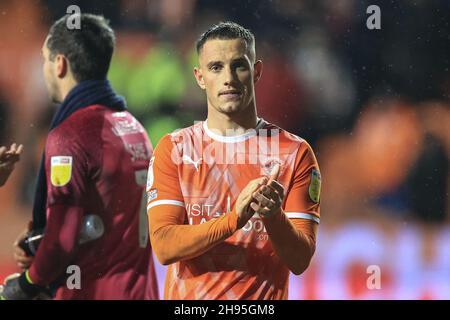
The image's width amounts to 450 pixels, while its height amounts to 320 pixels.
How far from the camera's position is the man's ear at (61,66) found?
133 inches

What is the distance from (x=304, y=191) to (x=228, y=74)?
53cm

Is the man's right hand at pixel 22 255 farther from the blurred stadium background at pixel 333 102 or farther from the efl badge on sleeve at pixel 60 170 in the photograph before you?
the efl badge on sleeve at pixel 60 170

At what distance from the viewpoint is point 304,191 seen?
2.86 meters

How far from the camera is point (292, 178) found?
2867 millimetres

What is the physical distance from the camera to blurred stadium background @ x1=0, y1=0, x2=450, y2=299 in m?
3.67

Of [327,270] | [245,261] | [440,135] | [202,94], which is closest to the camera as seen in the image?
[245,261]

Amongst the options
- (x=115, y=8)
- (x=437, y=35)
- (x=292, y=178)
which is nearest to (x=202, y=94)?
(x=115, y=8)

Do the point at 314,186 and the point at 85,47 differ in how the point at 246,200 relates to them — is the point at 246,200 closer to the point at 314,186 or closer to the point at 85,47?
the point at 314,186

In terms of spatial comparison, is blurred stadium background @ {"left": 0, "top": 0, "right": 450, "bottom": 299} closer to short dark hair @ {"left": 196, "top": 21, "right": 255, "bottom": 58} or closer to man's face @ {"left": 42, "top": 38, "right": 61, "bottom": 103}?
man's face @ {"left": 42, "top": 38, "right": 61, "bottom": 103}

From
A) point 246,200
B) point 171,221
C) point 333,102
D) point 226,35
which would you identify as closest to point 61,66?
point 226,35

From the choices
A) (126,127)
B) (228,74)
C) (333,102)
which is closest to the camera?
(228,74)

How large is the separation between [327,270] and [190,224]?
1270 mm

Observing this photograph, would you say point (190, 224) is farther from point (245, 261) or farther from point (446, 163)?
point (446, 163)

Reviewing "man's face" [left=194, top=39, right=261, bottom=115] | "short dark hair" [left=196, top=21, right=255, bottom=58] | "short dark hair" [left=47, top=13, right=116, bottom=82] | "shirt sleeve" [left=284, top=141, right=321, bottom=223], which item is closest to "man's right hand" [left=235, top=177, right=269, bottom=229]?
"shirt sleeve" [left=284, top=141, right=321, bottom=223]
